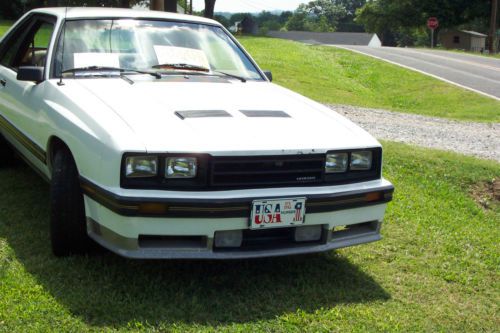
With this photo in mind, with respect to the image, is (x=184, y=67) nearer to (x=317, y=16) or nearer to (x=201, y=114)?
(x=201, y=114)

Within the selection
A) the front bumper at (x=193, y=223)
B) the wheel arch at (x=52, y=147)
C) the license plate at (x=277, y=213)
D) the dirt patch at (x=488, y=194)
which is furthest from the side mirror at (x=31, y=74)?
the dirt patch at (x=488, y=194)

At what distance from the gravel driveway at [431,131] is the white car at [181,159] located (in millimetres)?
4230

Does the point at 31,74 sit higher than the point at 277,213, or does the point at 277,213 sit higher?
the point at 31,74

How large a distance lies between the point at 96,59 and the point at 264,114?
137 centimetres

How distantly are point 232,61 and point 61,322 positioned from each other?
2642 mm

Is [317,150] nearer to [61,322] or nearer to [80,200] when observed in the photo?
[80,200]

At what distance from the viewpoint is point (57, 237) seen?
3838mm

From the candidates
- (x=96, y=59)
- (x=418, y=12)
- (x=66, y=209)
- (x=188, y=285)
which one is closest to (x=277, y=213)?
(x=188, y=285)

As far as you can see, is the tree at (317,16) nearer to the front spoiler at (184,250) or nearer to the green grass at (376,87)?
the green grass at (376,87)

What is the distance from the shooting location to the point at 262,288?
3.79m

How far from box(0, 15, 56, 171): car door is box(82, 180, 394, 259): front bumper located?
1.08 meters

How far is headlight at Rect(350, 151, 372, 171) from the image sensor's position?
152 inches

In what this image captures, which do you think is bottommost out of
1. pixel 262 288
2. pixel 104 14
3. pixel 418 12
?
pixel 262 288

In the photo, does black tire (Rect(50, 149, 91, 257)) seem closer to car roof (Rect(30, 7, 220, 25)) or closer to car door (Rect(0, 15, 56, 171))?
car door (Rect(0, 15, 56, 171))
